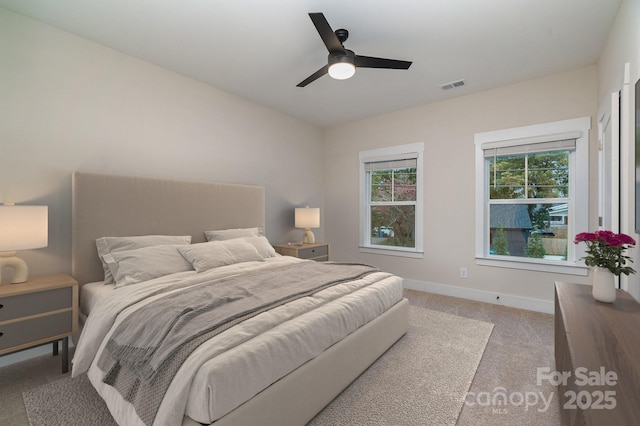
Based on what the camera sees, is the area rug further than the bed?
Yes

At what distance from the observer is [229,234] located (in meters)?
3.39

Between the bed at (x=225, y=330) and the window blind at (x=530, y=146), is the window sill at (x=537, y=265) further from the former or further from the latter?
the bed at (x=225, y=330)

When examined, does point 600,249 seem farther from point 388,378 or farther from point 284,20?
point 284,20

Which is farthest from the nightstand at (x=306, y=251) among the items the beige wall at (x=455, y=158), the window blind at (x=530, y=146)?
the window blind at (x=530, y=146)

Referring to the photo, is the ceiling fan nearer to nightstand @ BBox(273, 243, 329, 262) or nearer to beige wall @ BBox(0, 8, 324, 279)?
beige wall @ BBox(0, 8, 324, 279)

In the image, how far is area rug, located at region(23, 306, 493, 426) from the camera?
1677 mm

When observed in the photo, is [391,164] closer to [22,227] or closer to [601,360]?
[601,360]

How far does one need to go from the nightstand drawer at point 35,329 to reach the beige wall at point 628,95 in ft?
12.1

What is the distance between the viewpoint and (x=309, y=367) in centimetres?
160

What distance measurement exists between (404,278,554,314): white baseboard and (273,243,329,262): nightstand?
1.31 m

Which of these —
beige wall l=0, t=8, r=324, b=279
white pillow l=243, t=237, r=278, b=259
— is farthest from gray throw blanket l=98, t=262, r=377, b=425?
beige wall l=0, t=8, r=324, b=279

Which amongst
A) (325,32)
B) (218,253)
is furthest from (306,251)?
(325,32)

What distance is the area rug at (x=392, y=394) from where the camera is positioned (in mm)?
1677

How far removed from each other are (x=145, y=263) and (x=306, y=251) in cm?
216
